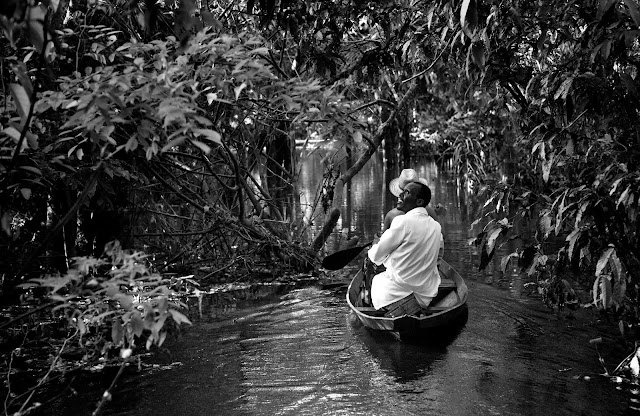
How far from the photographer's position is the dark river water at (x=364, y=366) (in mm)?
6141

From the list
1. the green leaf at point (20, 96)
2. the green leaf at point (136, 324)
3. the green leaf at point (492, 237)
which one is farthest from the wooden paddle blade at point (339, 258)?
the green leaf at point (20, 96)

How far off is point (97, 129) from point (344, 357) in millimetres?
4715

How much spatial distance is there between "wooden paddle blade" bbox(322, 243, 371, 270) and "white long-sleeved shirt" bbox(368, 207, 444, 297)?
2910 millimetres

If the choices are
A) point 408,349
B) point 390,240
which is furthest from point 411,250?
point 408,349

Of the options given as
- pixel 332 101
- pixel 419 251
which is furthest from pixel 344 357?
pixel 332 101

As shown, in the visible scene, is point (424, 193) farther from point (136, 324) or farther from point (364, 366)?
point (136, 324)

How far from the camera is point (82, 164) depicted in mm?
6871

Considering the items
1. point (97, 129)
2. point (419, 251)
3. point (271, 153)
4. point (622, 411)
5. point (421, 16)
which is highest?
point (421, 16)

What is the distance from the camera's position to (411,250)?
7.71 metres

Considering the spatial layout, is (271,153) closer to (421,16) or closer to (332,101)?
(421,16)

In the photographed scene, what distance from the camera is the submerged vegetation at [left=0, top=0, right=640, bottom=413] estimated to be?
11.8ft

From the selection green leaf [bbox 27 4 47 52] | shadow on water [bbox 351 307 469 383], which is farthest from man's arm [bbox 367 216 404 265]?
green leaf [bbox 27 4 47 52]

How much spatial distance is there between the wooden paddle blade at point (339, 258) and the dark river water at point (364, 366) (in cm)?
58

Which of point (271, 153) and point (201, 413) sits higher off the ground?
point (271, 153)
